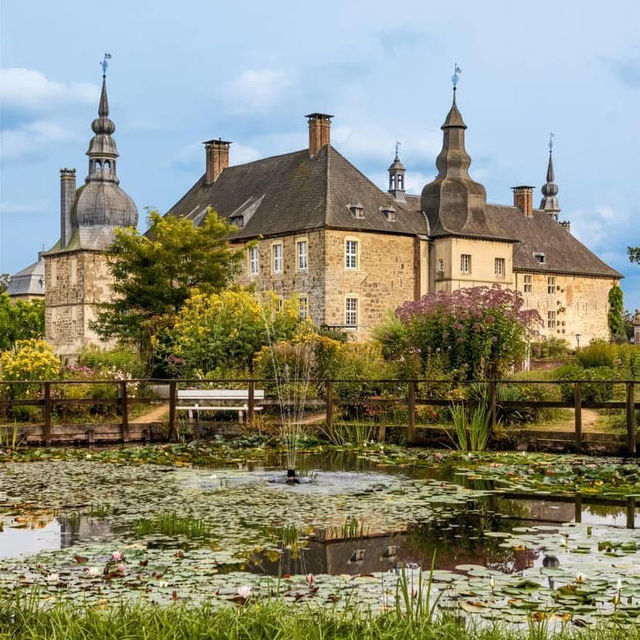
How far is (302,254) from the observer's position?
4806 centimetres

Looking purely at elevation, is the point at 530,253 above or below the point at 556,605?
above

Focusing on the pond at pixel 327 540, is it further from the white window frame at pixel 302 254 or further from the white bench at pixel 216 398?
the white window frame at pixel 302 254

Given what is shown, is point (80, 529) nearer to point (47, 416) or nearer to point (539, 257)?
point (47, 416)

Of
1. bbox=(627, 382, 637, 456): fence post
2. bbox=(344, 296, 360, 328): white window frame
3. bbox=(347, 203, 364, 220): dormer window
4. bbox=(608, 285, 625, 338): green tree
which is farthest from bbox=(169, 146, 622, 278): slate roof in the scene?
bbox=(627, 382, 637, 456): fence post

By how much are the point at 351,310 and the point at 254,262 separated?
6067 millimetres

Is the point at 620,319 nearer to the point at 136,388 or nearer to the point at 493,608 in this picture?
the point at 136,388

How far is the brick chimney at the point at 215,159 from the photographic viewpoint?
58.8 m

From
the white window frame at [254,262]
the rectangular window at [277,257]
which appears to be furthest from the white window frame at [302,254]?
the white window frame at [254,262]

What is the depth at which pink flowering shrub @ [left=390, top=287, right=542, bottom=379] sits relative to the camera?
74.7 ft

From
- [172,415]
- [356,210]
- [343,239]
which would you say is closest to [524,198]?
[356,210]

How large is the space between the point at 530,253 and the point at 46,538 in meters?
54.6

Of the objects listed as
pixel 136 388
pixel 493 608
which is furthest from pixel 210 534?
pixel 136 388

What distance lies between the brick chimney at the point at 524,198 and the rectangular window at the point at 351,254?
A: 2143 centimetres

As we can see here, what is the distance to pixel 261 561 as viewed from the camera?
29.8 ft
